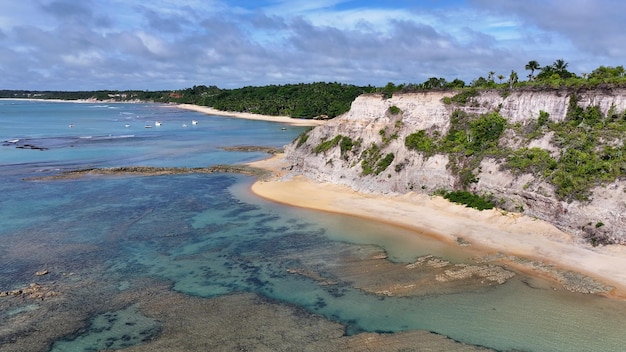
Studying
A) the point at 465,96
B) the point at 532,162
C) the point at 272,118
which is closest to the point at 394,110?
the point at 465,96

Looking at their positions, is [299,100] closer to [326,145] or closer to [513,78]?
[326,145]

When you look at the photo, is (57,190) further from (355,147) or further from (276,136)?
(276,136)

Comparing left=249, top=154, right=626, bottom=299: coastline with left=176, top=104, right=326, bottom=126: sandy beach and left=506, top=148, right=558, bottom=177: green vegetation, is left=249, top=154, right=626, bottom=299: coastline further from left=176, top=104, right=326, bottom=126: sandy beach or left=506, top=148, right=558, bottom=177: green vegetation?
left=176, top=104, right=326, bottom=126: sandy beach

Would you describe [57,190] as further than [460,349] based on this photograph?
Yes

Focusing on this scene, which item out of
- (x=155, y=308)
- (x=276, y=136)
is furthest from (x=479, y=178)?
(x=276, y=136)

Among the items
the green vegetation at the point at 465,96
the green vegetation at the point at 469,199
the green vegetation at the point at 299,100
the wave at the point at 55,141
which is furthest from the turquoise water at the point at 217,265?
the green vegetation at the point at 299,100

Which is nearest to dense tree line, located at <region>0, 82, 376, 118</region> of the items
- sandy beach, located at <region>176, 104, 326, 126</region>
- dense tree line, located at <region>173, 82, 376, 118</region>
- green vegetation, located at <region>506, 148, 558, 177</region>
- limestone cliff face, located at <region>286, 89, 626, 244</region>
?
dense tree line, located at <region>173, 82, 376, 118</region>
